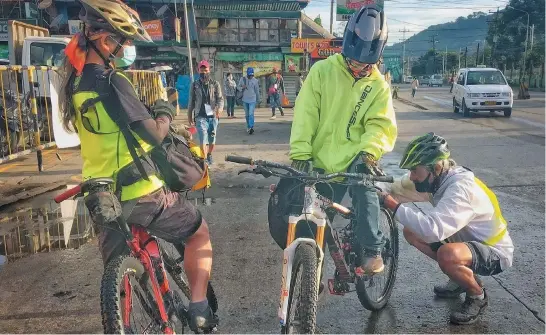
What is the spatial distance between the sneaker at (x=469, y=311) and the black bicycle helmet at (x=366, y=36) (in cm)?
184

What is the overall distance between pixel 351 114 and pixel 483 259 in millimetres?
1374

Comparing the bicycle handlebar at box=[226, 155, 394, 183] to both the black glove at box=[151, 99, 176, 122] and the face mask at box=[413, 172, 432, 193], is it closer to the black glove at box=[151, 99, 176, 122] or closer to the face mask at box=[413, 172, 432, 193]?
the black glove at box=[151, 99, 176, 122]

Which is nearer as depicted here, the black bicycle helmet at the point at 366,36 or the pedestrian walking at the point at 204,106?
the black bicycle helmet at the point at 366,36

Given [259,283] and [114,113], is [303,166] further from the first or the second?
[259,283]

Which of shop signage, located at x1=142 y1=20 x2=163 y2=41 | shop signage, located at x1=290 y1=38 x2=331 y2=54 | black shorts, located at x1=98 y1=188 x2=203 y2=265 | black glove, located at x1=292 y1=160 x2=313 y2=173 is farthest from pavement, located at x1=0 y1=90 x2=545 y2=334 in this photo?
shop signage, located at x1=142 y1=20 x2=163 y2=41

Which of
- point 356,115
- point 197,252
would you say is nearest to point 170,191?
point 197,252

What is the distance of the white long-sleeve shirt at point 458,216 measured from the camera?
323 centimetres

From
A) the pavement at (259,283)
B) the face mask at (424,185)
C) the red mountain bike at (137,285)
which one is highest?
the face mask at (424,185)

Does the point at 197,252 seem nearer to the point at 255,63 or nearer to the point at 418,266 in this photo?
the point at 418,266

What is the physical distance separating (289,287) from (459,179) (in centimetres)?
150

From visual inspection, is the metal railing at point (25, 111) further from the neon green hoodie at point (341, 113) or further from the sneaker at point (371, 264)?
the sneaker at point (371, 264)

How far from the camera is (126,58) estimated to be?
259cm

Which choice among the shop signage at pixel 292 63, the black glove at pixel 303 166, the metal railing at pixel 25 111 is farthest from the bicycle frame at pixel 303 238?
the shop signage at pixel 292 63

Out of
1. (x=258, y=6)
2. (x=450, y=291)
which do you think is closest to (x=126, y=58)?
(x=450, y=291)
